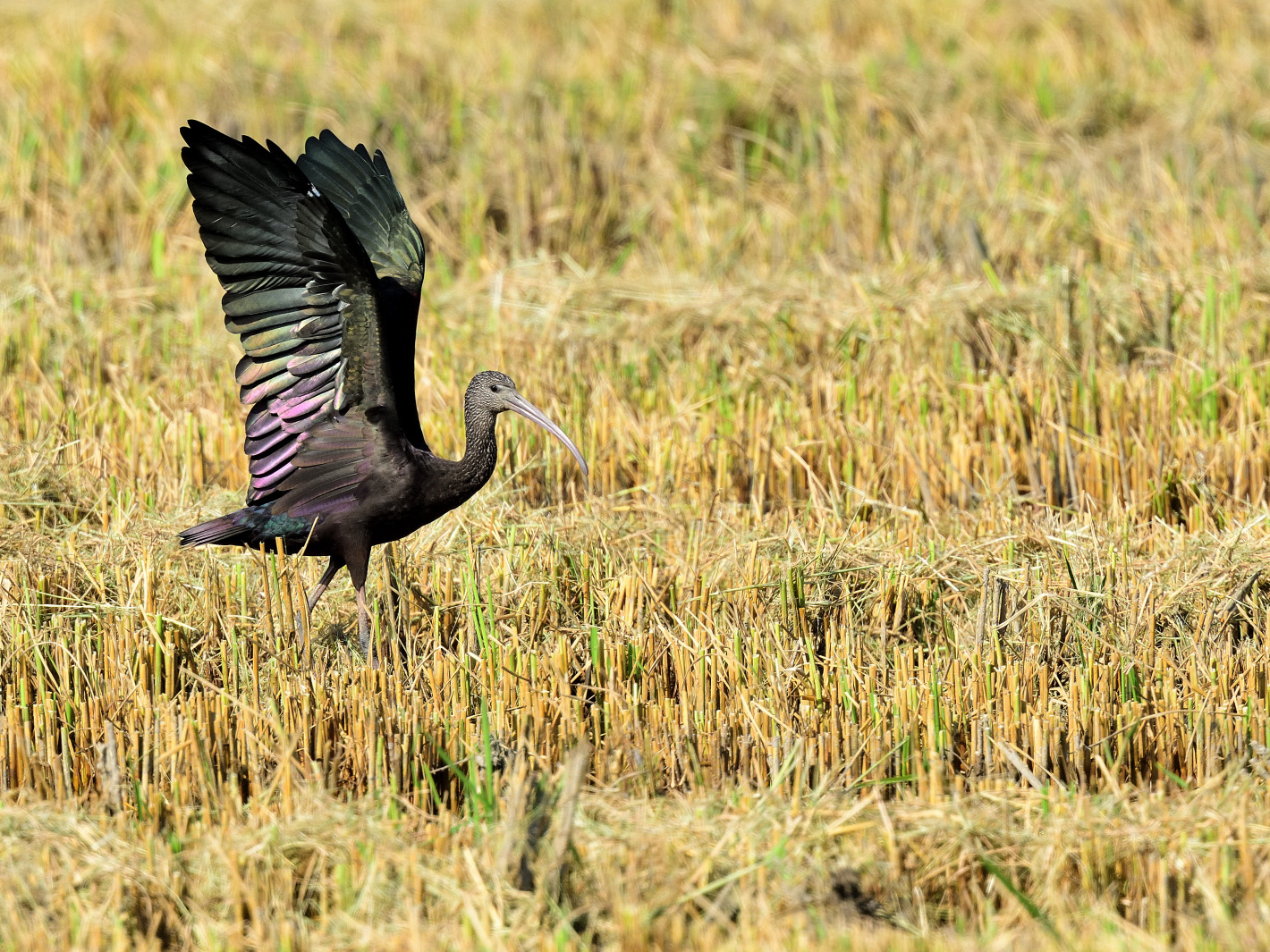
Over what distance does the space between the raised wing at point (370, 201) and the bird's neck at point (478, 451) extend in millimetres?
604

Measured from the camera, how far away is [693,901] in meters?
3.33

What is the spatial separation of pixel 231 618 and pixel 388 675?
0.68 metres

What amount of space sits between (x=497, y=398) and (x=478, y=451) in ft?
0.73

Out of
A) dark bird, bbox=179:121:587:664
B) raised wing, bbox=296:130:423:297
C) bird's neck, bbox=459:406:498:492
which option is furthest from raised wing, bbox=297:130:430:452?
bird's neck, bbox=459:406:498:492

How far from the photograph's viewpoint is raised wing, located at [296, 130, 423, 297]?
212 inches

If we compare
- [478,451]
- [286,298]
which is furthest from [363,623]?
[286,298]

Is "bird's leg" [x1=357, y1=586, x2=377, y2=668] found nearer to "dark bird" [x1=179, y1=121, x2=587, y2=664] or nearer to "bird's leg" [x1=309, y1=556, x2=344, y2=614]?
"dark bird" [x1=179, y1=121, x2=587, y2=664]

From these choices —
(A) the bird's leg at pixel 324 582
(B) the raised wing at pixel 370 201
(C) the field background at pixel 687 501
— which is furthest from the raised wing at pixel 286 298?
(B) the raised wing at pixel 370 201

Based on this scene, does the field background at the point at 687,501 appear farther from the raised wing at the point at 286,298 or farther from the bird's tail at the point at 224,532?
the raised wing at the point at 286,298

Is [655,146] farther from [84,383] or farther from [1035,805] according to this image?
[1035,805]

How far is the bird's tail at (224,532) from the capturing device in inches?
192

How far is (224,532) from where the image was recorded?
490cm

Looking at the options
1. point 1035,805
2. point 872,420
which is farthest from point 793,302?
point 1035,805

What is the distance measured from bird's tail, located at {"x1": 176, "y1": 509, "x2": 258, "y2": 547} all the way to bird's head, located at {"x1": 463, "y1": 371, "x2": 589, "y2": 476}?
0.75 m
